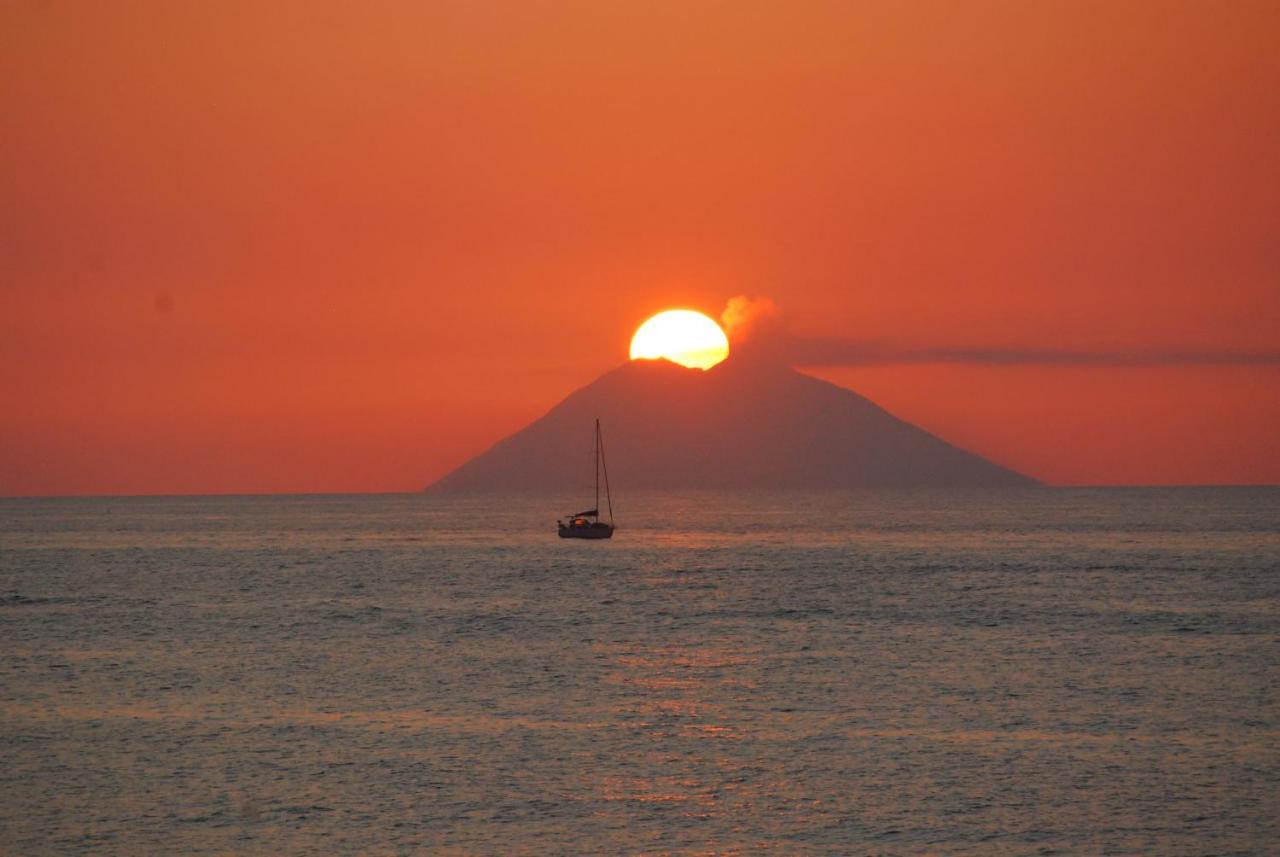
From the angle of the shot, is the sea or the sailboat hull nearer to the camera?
the sea

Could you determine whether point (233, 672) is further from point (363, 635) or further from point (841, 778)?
point (841, 778)

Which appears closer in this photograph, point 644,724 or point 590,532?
point 644,724

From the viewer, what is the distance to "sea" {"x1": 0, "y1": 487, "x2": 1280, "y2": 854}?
112ft

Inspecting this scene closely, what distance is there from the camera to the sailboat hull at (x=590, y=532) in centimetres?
17000

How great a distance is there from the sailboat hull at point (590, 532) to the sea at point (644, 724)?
67.3m

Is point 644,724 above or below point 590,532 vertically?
below

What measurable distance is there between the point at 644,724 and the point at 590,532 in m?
124

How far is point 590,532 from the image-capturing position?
171 m

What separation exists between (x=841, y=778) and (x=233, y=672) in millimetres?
32225

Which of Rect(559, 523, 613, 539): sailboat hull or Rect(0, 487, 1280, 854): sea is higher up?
Rect(559, 523, 613, 539): sailboat hull

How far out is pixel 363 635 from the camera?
76875 mm

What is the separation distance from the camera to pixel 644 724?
47.0 metres

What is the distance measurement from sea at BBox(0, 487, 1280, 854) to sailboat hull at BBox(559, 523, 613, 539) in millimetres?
67326

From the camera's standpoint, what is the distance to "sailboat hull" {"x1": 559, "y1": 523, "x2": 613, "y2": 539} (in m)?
170
